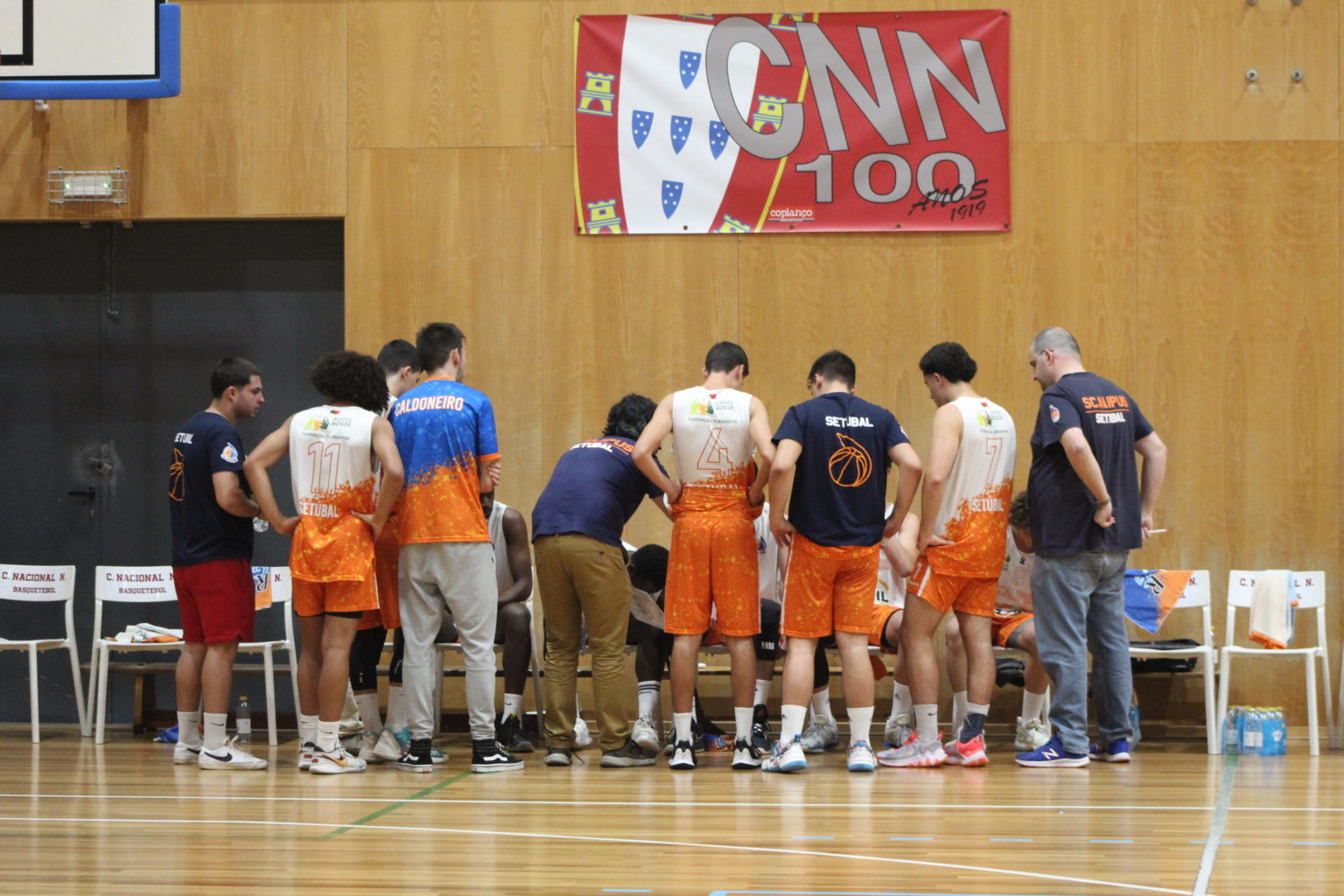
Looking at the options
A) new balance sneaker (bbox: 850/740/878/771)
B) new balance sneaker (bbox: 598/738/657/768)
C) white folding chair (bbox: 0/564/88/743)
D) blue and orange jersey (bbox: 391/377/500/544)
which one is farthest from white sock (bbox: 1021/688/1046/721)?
white folding chair (bbox: 0/564/88/743)

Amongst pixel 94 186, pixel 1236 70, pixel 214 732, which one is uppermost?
pixel 1236 70

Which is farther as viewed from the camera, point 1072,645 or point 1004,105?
point 1004,105

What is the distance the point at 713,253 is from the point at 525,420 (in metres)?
1.46

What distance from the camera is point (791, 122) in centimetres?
762

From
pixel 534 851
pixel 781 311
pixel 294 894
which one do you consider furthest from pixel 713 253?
pixel 294 894

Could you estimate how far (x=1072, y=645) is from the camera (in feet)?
18.8

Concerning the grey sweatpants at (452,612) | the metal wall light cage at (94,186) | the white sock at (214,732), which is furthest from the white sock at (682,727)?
the metal wall light cage at (94,186)

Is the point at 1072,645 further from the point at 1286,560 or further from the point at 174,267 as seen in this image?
the point at 174,267

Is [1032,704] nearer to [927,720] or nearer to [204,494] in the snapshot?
[927,720]

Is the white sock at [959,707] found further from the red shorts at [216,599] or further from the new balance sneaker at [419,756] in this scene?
the red shorts at [216,599]

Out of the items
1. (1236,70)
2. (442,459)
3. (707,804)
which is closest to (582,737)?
(442,459)

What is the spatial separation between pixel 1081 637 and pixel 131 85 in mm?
5571

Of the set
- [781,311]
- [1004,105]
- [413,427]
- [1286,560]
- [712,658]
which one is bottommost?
[712,658]

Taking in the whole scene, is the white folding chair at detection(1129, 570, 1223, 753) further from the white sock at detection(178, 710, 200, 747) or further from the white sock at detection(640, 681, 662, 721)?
the white sock at detection(178, 710, 200, 747)
